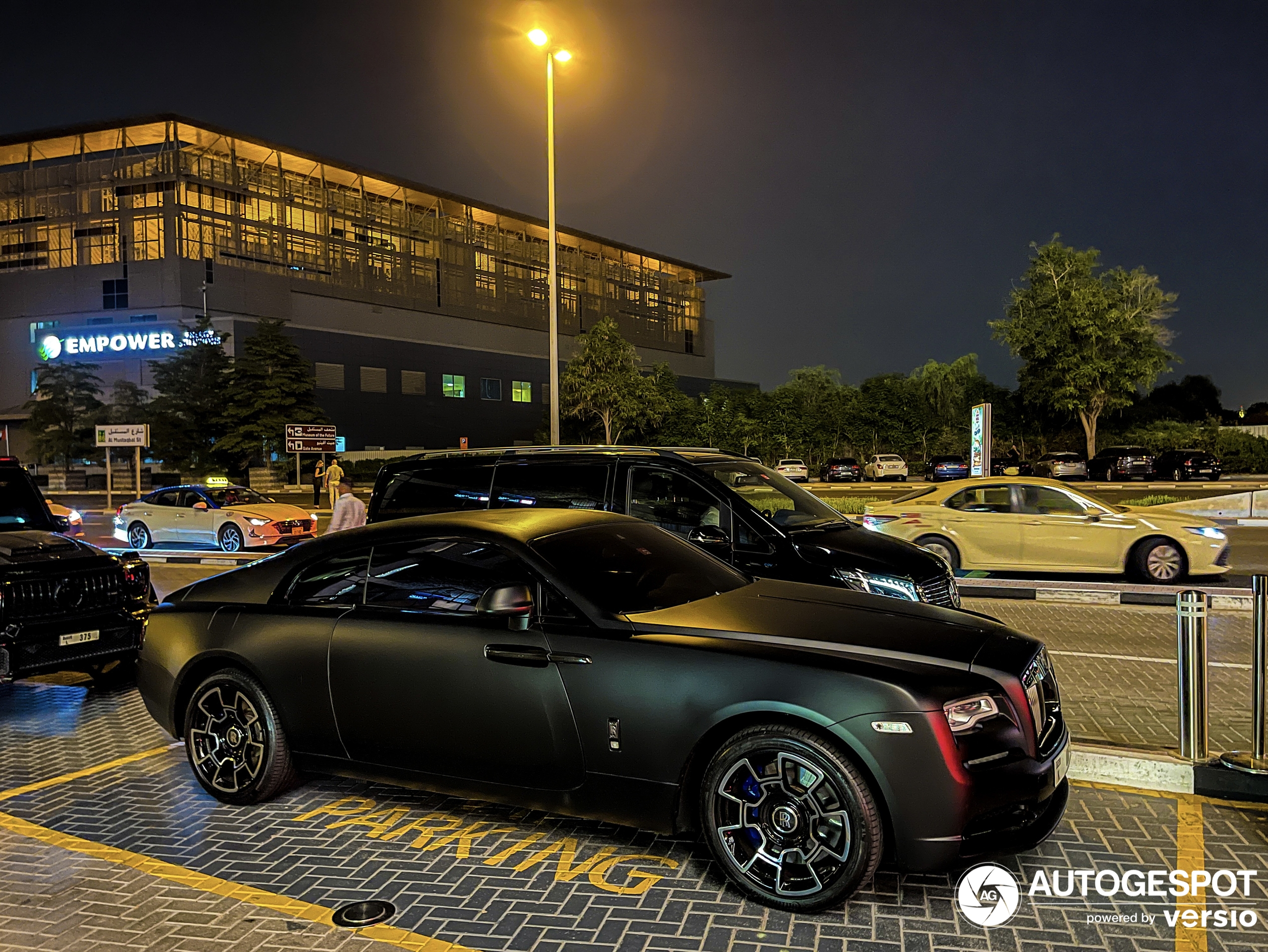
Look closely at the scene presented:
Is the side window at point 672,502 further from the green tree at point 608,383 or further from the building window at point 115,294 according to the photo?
the building window at point 115,294

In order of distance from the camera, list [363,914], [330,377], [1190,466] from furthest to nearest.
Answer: [330,377] < [1190,466] < [363,914]

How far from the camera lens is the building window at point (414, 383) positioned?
74.2m

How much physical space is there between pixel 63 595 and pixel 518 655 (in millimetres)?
5107

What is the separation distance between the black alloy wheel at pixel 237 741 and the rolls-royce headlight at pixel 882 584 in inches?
162

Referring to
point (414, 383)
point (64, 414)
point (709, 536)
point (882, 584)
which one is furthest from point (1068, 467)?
point (64, 414)

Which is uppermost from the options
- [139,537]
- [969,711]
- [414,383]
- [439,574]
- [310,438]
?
[414,383]

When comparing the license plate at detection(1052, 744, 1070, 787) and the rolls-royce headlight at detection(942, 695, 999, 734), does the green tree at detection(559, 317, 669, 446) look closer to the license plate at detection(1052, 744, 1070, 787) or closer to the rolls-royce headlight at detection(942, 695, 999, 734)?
the license plate at detection(1052, 744, 1070, 787)

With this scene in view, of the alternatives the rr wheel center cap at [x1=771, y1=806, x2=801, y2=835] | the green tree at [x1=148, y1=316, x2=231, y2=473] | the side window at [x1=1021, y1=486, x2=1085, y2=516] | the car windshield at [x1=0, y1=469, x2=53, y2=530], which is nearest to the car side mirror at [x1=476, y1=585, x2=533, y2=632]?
the rr wheel center cap at [x1=771, y1=806, x2=801, y2=835]

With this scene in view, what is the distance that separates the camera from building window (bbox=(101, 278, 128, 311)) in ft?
212

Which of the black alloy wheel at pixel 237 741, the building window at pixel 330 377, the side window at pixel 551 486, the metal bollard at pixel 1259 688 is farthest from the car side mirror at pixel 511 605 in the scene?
the building window at pixel 330 377

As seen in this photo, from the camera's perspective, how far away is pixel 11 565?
287 inches

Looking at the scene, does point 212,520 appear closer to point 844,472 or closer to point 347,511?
point 347,511

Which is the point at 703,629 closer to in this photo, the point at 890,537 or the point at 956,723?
the point at 956,723

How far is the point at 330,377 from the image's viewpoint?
68.6 metres
